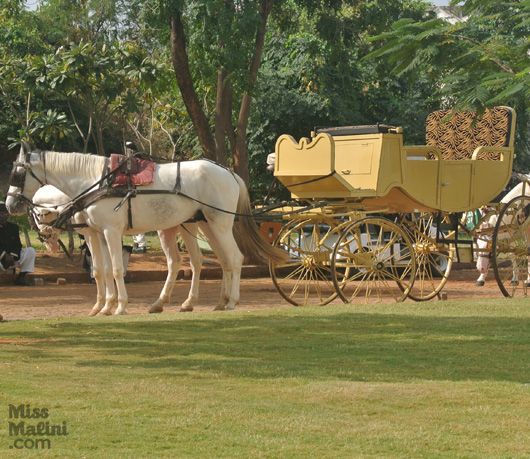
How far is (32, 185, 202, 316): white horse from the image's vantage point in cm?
1608

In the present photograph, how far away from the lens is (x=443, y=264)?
22.9m

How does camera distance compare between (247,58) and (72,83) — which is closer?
(247,58)

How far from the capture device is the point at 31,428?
7.69 meters

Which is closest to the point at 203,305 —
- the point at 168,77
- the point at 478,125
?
the point at 478,125

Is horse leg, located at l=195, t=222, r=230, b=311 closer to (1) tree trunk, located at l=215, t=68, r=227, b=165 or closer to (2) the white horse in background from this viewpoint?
(2) the white horse in background

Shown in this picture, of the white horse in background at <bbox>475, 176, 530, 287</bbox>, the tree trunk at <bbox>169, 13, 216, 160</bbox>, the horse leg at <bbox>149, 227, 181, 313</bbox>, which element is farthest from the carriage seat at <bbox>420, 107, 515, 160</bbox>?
the tree trunk at <bbox>169, 13, 216, 160</bbox>

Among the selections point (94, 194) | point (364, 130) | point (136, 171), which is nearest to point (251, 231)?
point (136, 171)

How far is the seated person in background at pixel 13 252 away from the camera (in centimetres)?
2127

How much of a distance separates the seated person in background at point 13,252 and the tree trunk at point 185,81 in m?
4.56

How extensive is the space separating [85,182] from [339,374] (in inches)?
271

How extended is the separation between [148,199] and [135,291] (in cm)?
535

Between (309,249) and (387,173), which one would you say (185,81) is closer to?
(309,249)

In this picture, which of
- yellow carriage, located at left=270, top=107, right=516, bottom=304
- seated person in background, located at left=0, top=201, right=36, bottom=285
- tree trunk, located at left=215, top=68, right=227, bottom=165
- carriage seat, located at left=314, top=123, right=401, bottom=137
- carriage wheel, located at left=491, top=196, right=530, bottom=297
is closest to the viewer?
yellow carriage, located at left=270, top=107, right=516, bottom=304

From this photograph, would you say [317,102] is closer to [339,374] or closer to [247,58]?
[247,58]
